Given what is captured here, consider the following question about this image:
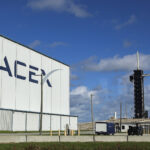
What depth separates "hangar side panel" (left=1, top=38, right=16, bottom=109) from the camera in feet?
207

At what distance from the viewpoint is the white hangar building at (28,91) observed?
63.2 meters

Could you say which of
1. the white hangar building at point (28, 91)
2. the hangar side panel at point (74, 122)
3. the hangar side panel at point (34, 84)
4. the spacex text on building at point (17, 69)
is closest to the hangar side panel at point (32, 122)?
the white hangar building at point (28, 91)

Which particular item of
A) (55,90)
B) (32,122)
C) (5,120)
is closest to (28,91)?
(32,122)

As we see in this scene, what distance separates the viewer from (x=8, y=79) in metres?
64.8

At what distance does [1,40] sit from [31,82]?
526 inches

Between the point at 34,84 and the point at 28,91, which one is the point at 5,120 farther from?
the point at 34,84

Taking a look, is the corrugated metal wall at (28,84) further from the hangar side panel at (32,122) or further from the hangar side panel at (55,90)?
the hangar side panel at (32,122)

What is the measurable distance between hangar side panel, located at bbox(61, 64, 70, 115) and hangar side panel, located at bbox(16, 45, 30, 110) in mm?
17490

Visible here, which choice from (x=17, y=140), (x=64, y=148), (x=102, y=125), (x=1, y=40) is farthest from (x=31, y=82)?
(x=64, y=148)

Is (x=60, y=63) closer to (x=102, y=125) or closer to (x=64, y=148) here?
(x=102, y=125)

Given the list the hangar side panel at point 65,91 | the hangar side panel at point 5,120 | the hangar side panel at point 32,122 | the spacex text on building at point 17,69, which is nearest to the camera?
the hangar side panel at point 5,120

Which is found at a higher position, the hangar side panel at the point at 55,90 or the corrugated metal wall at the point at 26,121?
the hangar side panel at the point at 55,90

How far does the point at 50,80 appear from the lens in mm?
82812

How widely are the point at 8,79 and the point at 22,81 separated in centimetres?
535
